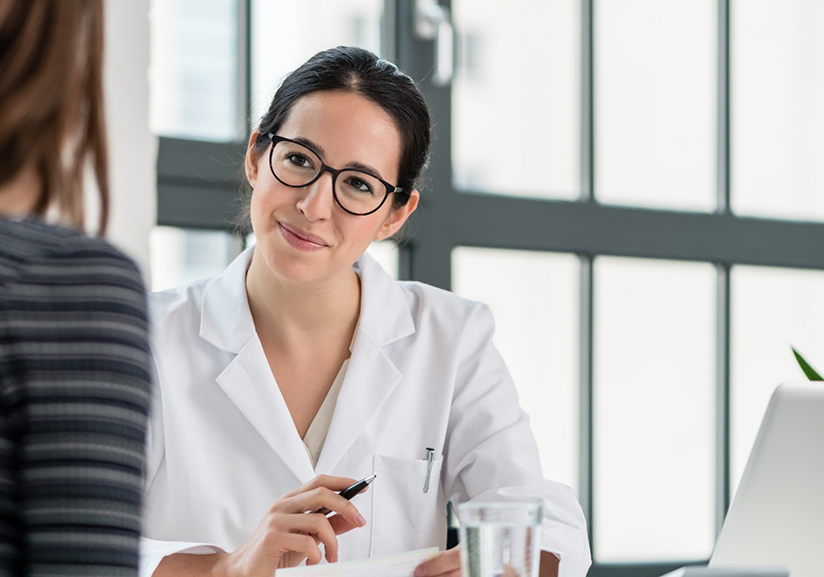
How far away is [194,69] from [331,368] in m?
0.96

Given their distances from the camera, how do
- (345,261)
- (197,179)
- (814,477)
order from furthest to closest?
(197,179) → (345,261) → (814,477)

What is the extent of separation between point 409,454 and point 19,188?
114 centimetres

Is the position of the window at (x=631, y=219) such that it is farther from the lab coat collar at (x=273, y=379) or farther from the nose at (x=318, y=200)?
the nose at (x=318, y=200)

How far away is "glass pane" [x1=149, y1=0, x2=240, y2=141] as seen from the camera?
213 cm

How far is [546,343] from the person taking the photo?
252 centimetres

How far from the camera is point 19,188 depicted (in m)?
0.55

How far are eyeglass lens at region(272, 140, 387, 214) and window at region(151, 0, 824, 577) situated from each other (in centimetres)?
70

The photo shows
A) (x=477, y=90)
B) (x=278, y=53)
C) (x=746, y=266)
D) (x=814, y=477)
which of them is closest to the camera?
(x=814, y=477)

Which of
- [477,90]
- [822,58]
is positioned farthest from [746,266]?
[477,90]

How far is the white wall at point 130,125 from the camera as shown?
6.25 feet

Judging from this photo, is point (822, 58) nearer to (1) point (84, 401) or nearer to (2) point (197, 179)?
(2) point (197, 179)

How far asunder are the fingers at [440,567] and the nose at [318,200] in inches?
25.5

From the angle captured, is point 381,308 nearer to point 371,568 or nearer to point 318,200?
point 318,200

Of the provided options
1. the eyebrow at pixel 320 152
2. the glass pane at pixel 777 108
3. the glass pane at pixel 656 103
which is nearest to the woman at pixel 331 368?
the eyebrow at pixel 320 152
